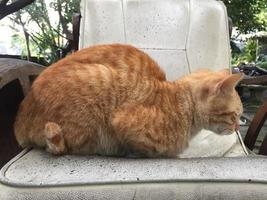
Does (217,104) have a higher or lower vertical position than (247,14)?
higher

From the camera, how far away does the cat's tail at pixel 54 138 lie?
3.63 ft

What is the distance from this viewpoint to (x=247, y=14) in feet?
18.4

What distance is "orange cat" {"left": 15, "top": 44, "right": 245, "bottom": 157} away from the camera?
1.14 meters

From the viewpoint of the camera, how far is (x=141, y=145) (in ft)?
3.77

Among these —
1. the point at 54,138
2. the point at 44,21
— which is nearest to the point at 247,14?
the point at 44,21

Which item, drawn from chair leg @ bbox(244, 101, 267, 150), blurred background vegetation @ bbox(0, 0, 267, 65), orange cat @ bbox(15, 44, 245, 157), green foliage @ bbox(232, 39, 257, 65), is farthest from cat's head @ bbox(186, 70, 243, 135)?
green foliage @ bbox(232, 39, 257, 65)

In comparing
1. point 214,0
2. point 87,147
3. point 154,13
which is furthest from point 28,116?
point 214,0

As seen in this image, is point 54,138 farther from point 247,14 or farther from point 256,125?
point 247,14

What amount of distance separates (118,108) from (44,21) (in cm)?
360

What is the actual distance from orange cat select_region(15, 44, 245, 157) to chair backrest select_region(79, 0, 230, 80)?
43 cm

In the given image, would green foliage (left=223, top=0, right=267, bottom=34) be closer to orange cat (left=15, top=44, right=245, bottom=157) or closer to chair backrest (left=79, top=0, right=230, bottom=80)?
chair backrest (left=79, top=0, right=230, bottom=80)

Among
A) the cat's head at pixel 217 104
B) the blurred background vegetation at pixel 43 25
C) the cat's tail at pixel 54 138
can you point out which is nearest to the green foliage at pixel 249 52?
the blurred background vegetation at pixel 43 25

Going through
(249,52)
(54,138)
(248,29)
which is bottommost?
(249,52)

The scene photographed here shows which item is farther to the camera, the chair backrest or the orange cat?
the chair backrest
